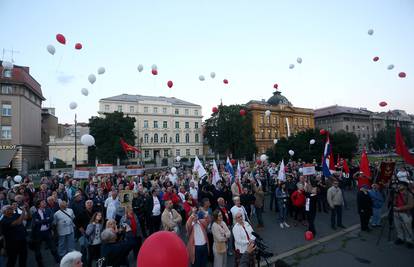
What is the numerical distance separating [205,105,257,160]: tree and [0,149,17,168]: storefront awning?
1511 inches

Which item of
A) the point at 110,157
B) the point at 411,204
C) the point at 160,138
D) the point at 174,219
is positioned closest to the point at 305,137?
the point at 411,204

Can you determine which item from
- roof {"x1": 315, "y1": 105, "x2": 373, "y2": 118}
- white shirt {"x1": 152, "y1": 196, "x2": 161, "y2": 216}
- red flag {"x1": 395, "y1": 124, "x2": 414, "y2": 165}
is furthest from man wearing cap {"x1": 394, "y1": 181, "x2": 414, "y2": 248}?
roof {"x1": 315, "y1": 105, "x2": 373, "y2": 118}

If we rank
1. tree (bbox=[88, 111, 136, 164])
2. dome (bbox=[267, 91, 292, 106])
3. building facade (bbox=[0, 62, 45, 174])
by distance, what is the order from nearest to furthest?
building facade (bbox=[0, 62, 45, 174]) < tree (bbox=[88, 111, 136, 164]) < dome (bbox=[267, 91, 292, 106])

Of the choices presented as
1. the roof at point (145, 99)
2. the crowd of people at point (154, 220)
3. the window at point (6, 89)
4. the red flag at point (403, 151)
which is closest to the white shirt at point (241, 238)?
the crowd of people at point (154, 220)

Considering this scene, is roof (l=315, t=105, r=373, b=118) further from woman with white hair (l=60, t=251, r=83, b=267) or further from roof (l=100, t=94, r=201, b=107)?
woman with white hair (l=60, t=251, r=83, b=267)

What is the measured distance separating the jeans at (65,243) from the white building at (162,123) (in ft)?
171

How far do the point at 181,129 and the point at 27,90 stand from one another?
3551 cm

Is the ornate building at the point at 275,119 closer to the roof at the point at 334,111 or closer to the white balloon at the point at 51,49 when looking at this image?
the roof at the point at 334,111

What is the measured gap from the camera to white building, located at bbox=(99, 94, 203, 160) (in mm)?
59938

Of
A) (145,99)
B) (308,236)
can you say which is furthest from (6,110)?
(308,236)

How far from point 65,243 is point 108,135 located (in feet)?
145

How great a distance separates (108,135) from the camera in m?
47.9

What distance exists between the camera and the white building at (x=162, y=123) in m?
59.9

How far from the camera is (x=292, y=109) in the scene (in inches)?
2835
